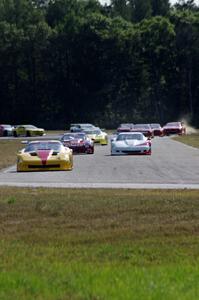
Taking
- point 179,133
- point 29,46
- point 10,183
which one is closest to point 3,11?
point 29,46

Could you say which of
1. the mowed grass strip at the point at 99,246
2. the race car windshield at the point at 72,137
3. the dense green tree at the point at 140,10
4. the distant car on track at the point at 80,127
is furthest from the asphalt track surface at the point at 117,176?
the dense green tree at the point at 140,10

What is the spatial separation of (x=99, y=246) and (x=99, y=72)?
10979 cm

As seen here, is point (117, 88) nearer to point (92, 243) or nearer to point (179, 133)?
point (179, 133)

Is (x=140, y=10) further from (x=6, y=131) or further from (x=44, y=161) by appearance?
(x=44, y=161)

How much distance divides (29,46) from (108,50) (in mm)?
10355

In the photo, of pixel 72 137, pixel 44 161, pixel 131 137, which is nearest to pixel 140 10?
pixel 72 137

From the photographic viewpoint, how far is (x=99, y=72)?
122 m

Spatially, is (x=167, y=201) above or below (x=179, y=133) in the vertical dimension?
above

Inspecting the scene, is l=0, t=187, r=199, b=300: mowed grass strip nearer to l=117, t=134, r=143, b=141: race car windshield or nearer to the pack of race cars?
the pack of race cars

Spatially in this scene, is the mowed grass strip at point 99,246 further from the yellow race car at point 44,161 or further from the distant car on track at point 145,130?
the distant car on track at point 145,130

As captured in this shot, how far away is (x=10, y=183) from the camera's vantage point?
2588 cm

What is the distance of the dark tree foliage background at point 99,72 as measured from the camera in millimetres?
121312

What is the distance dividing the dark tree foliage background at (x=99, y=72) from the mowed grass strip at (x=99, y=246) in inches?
4000

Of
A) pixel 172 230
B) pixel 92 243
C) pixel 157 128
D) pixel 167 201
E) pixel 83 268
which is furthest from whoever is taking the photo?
pixel 157 128
